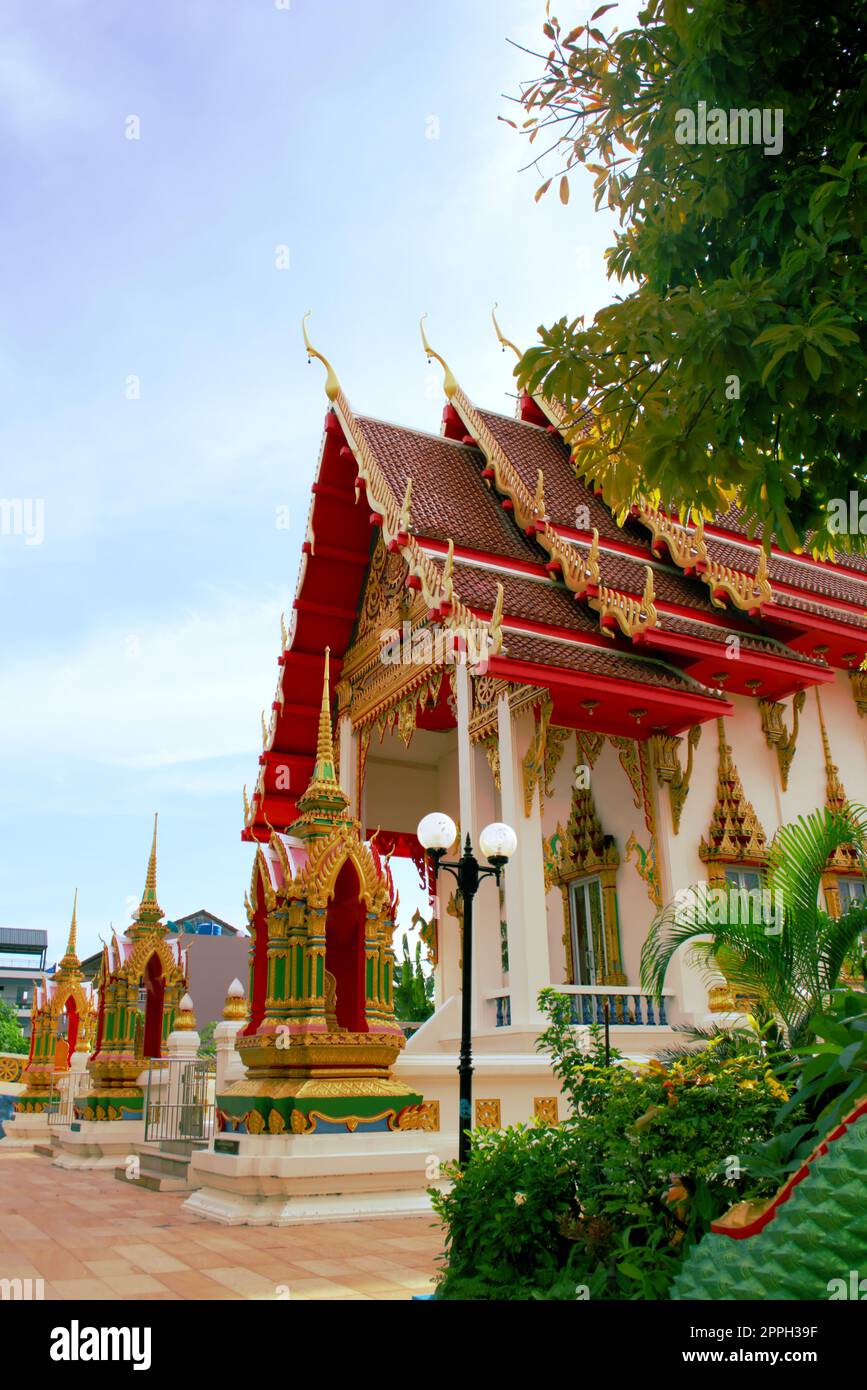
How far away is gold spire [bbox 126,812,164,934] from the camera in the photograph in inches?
580

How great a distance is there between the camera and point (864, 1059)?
3.45m

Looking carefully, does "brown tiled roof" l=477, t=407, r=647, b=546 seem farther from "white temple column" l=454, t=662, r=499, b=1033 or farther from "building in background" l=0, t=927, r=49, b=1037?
"building in background" l=0, t=927, r=49, b=1037

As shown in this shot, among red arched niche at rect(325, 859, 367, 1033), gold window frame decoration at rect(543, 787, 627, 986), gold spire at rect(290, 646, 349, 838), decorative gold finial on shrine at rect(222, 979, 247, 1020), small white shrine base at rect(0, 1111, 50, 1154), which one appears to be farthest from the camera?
small white shrine base at rect(0, 1111, 50, 1154)

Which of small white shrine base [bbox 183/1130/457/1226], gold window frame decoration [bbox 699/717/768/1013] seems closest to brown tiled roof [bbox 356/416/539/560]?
gold window frame decoration [bbox 699/717/768/1013]

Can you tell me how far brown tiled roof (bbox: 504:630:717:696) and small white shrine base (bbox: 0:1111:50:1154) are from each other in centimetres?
1301

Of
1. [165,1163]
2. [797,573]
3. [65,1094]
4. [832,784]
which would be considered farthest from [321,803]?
[65,1094]

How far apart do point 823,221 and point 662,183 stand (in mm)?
1076

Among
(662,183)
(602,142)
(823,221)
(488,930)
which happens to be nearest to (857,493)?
(823,221)

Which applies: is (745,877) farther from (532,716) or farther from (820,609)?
(820,609)

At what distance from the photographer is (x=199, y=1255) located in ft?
18.8

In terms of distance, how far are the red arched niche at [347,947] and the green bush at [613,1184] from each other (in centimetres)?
430

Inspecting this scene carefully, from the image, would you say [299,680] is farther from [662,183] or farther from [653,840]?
[662,183]

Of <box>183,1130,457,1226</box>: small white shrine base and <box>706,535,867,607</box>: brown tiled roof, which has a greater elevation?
<box>706,535,867,607</box>: brown tiled roof

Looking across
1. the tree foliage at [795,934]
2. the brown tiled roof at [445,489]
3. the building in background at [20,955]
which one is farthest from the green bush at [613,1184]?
the building in background at [20,955]
